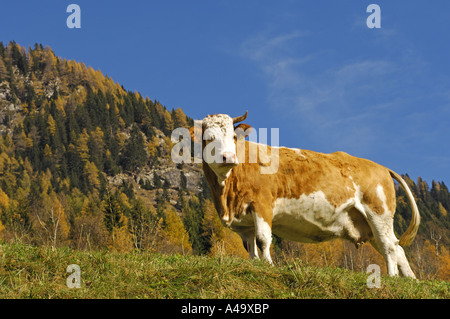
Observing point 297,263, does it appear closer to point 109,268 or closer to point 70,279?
point 109,268

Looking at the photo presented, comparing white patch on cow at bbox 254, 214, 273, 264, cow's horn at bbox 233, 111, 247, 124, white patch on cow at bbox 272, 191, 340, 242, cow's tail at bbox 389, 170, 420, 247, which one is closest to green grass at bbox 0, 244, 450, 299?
white patch on cow at bbox 254, 214, 273, 264

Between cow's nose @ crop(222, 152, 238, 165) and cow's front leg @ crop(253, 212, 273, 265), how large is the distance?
1.19m

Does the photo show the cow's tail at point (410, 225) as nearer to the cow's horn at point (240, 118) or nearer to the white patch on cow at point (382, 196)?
the white patch on cow at point (382, 196)

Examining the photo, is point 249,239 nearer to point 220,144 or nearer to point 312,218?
point 312,218

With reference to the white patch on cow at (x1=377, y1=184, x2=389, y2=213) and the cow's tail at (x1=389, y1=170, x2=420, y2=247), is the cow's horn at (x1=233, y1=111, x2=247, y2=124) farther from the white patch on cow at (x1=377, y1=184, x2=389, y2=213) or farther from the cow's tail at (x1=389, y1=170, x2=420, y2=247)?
the cow's tail at (x1=389, y1=170, x2=420, y2=247)

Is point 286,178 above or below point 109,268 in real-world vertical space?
above

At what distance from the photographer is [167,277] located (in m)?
7.16

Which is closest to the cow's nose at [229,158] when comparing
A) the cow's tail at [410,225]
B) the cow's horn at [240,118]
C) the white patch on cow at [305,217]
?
the cow's horn at [240,118]

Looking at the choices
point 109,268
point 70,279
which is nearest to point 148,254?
point 109,268

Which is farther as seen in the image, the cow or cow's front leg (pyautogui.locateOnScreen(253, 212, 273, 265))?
the cow

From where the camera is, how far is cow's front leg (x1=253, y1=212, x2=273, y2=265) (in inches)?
369

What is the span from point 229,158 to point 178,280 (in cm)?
282

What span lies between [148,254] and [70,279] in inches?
71.4
